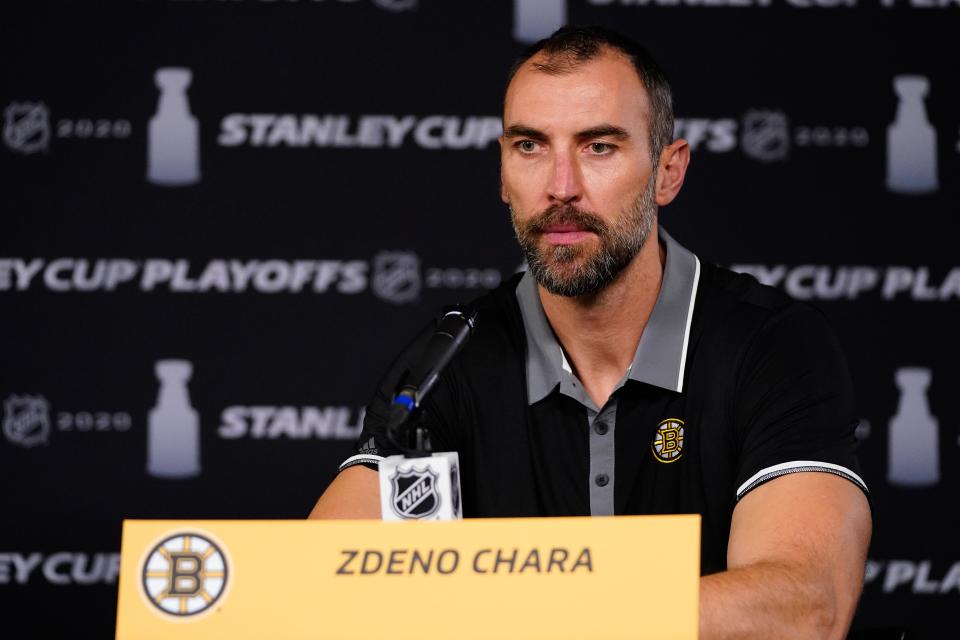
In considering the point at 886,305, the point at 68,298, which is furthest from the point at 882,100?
the point at 68,298

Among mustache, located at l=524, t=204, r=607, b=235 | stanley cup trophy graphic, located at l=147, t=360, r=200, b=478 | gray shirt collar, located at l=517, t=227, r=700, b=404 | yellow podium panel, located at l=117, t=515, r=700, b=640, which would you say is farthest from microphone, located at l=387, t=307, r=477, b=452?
stanley cup trophy graphic, located at l=147, t=360, r=200, b=478

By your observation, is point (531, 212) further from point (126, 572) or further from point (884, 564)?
point (884, 564)

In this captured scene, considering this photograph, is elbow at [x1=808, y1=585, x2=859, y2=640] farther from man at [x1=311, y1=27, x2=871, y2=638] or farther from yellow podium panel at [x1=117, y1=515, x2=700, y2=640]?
yellow podium panel at [x1=117, y1=515, x2=700, y2=640]

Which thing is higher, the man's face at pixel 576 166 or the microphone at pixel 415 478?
the man's face at pixel 576 166

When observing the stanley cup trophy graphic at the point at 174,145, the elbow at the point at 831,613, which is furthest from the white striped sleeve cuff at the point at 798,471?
the stanley cup trophy graphic at the point at 174,145

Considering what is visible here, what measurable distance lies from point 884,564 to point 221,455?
5.81 ft

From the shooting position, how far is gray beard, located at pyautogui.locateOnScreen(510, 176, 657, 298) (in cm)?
178

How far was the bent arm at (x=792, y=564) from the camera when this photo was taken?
1244 mm

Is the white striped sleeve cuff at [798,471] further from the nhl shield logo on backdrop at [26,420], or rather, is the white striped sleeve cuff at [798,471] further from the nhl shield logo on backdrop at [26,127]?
the nhl shield logo on backdrop at [26,127]

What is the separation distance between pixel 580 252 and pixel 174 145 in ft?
5.78

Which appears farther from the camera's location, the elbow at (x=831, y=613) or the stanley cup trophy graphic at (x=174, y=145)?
the stanley cup trophy graphic at (x=174, y=145)

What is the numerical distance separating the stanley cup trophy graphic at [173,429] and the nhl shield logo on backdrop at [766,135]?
5.29ft

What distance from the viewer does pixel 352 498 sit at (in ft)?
5.66

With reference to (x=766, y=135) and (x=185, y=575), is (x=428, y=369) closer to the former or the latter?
(x=185, y=575)
